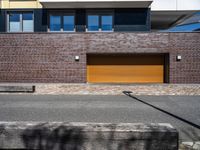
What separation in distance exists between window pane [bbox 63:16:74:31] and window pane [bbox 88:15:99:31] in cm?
147

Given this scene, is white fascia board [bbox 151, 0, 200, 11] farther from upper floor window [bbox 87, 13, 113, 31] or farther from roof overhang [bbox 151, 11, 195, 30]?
upper floor window [bbox 87, 13, 113, 31]

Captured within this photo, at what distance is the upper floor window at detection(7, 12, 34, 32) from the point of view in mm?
18062

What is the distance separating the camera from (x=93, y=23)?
58.4 ft

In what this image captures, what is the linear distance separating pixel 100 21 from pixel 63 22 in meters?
3.19

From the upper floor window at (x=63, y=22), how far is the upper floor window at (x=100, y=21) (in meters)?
1.46

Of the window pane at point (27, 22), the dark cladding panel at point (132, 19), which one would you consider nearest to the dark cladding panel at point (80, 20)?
the dark cladding panel at point (132, 19)

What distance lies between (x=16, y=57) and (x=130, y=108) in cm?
1129

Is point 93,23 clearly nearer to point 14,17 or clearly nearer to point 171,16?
point 14,17

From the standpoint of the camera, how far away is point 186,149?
4.17 metres

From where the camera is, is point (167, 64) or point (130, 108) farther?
point (167, 64)

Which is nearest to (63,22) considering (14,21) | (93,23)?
(93,23)

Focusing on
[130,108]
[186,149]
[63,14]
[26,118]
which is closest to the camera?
[186,149]

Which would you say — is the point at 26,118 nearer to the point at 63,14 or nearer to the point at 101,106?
the point at 101,106

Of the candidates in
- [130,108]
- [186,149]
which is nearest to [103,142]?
[186,149]
